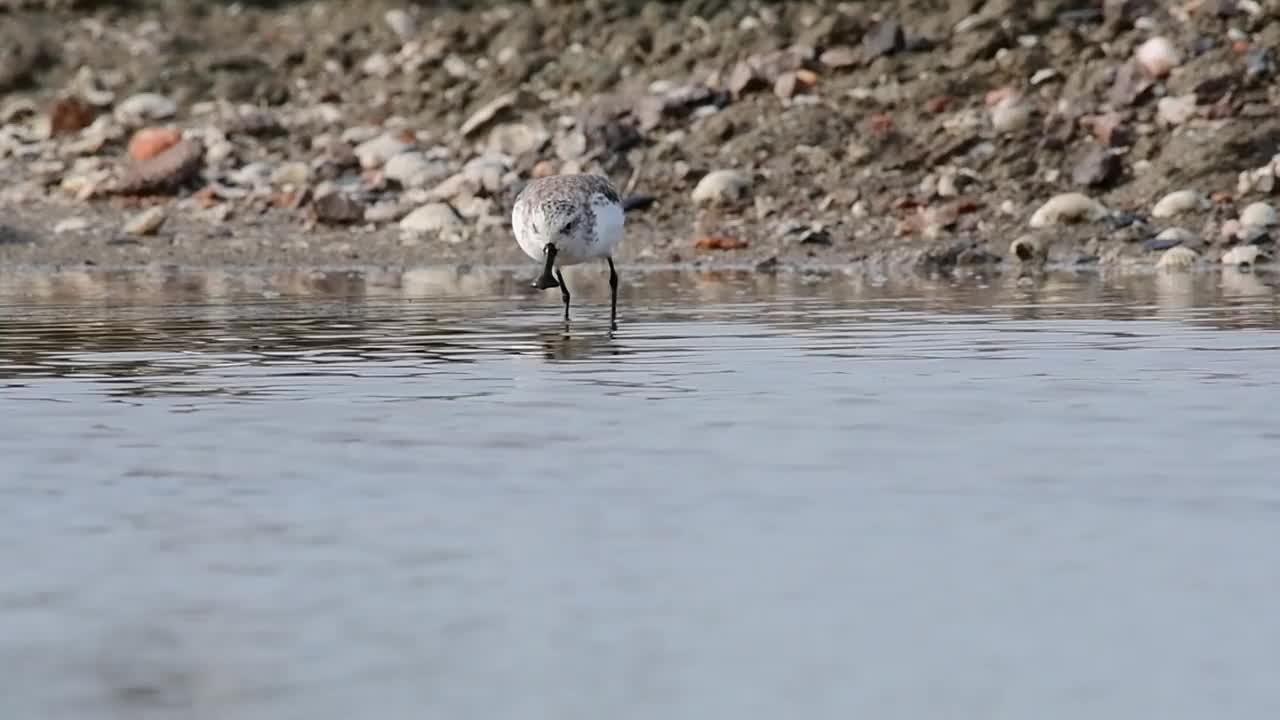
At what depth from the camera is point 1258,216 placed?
56.9 feet

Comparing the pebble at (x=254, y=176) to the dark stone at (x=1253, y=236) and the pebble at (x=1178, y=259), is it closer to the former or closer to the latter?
the pebble at (x=1178, y=259)

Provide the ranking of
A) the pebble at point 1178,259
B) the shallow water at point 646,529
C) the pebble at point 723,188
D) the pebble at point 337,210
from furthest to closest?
the pebble at point 337,210 → the pebble at point 723,188 → the pebble at point 1178,259 → the shallow water at point 646,529

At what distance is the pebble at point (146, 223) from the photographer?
791 inches

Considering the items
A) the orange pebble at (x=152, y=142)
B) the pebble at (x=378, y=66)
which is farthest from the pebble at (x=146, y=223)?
the pebble at (x=378, y=66)

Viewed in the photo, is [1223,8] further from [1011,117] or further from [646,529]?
[646,529]

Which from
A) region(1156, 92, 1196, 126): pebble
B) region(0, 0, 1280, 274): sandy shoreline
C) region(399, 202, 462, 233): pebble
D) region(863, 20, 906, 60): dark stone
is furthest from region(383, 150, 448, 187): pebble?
region(1156, 92, 1196, 126): pebble

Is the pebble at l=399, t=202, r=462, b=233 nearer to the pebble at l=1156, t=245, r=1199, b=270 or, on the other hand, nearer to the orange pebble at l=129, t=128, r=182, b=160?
the orange pebble at l=129, t=128, r=182, b=160

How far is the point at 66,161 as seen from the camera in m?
22.4

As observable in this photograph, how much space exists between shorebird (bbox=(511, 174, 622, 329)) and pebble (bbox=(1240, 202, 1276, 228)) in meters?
5.77

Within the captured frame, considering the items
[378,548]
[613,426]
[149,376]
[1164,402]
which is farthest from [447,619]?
[149,376]

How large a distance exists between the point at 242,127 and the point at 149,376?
13.6 metres

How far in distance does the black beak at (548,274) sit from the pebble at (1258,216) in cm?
636

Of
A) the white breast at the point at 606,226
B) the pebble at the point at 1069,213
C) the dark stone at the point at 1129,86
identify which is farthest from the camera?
the dark stone at the point at 1129,86

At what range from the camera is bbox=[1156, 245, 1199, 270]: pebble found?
1645 cm
